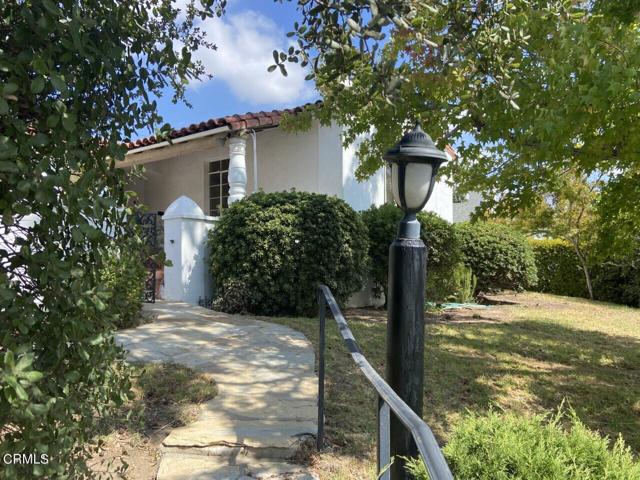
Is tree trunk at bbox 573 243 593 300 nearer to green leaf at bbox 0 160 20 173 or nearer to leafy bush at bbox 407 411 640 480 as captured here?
Result: leafy bush at bbox 407 411 640 480

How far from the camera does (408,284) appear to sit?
2.30 metres

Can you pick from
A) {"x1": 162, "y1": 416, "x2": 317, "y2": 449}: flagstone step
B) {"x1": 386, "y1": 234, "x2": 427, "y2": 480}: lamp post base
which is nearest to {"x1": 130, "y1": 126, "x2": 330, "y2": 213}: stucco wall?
{"x1": 162, "y1": 416, "x2": 317, "y2": 449}: flagstone step

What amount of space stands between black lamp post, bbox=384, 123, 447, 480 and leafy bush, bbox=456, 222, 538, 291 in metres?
10.8

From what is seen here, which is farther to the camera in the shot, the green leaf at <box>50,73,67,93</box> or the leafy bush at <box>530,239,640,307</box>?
the leafy bush at <box>530,239,640,307</box>

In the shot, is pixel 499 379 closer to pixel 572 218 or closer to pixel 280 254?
pixel 280 254

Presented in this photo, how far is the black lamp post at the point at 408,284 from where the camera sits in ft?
7.48

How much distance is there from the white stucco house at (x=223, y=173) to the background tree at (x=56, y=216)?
6.56 metres

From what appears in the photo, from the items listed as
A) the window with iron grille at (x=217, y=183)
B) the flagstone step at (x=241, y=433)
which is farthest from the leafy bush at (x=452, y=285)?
the flagstone step at (x=241, y=433)

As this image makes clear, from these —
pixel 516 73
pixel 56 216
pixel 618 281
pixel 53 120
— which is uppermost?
pixel 516 73

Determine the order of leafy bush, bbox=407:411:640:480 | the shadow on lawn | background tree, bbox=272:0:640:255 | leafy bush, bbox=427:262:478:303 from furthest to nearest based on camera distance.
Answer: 1. leafy bush, bbox=427:262:478:303
2. the shadow on lawn
3. background tree, bbox=272:0:640:255
4. leafy bush, bbox=407:411:640:480

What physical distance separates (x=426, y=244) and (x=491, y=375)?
515cm

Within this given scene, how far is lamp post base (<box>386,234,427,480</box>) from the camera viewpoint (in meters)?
2.28

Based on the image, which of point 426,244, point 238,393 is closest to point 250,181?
point 426,244

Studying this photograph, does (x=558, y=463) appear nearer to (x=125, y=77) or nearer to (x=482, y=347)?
(x=125, y=77)
